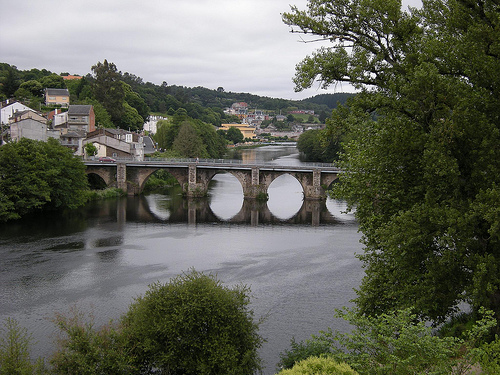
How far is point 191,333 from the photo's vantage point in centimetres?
1578

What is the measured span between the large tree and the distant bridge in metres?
42.0

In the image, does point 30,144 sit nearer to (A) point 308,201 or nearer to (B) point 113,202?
(B) point 113,202

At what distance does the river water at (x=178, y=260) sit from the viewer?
22500 mm

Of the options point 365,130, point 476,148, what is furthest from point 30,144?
point 476,148

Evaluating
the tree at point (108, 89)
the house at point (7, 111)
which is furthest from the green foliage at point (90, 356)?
the tree at point (108, 89)

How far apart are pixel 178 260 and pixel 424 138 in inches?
845

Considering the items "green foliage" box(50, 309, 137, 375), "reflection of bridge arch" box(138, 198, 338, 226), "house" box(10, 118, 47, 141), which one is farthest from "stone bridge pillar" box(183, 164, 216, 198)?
"green foliage" box(50, 309, 137, 375)

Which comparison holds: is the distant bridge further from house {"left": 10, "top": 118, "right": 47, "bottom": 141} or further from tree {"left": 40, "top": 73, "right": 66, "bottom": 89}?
tree {"left": 40, "top": 73, "right": 66, "bottom": 89}

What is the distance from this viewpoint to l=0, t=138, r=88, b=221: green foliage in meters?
41.2

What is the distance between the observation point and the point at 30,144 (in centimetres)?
4450

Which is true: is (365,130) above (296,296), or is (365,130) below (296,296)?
above

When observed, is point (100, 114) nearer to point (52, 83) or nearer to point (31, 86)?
point (52, 83)

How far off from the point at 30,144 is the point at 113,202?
37.4ft

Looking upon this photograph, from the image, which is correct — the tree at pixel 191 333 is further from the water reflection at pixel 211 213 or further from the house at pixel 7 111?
the house at pixel 7 111
